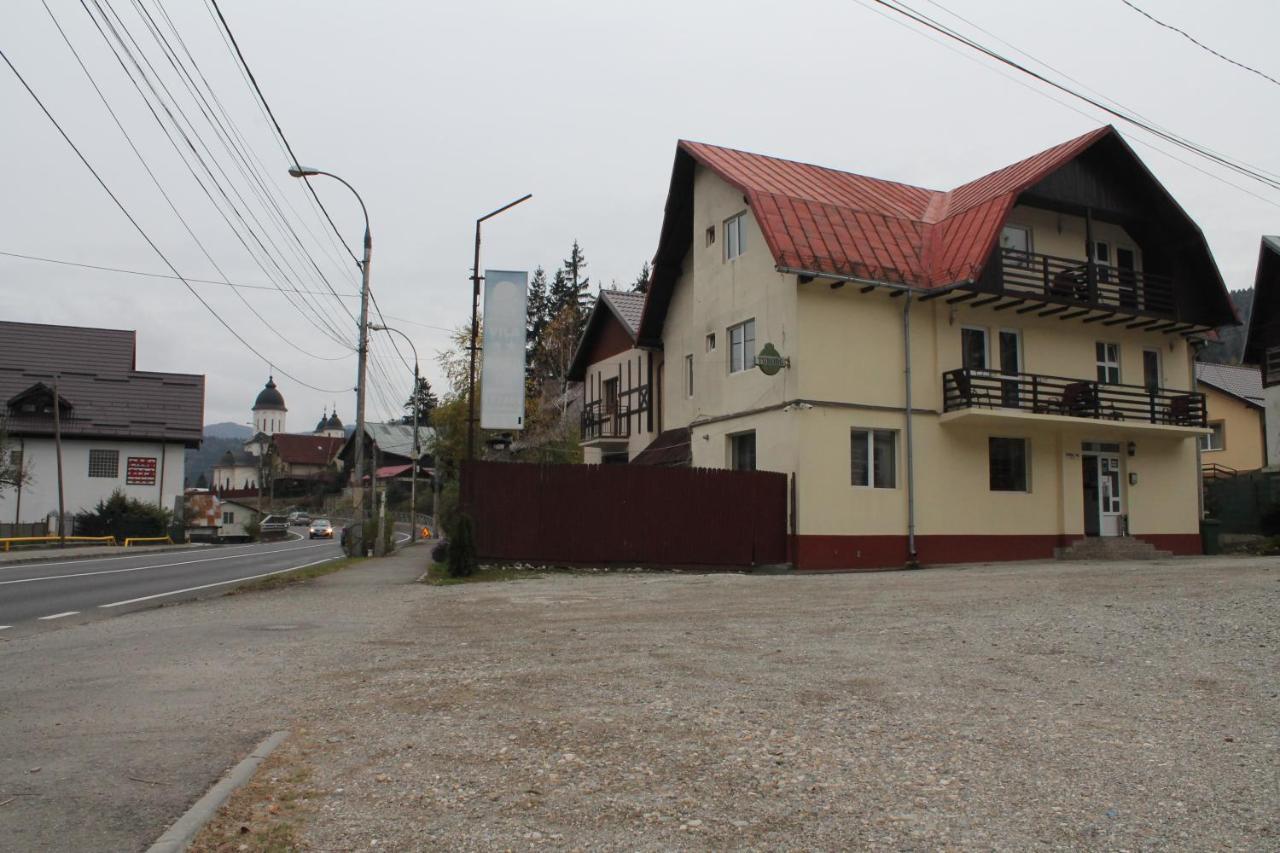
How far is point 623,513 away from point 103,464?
140 feet

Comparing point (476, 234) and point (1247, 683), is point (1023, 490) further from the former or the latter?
point (1247, 683)

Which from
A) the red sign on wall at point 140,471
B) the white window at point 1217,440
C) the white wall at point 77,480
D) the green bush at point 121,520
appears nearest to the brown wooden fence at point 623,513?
the white window at point 1217,440

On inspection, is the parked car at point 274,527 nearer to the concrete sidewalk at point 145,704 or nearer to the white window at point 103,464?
the white window at point 103,464

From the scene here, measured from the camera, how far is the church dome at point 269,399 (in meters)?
163

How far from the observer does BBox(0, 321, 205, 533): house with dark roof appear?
50.7 meters

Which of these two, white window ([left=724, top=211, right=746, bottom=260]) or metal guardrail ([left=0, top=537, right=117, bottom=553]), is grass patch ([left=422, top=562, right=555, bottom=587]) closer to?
white window ([left=724, top=211, right=746, bottom=260])

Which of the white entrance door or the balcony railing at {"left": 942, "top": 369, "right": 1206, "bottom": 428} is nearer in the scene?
the balcony railing at {"left": 942, "top": 369, "right": 1206, "bottom": 428}

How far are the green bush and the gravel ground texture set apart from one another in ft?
143

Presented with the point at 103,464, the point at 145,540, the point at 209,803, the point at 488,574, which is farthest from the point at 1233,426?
the point at 103,464

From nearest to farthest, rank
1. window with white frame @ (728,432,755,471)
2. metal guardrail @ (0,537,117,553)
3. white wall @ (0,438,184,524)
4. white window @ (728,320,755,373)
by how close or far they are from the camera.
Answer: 1. white window @ (728,320,755,373)
2. window with white frame @ (728,432,755,471)
3. metal guardrail @ (0,537,117,553)
4. white wall @ (0,438,184,524)

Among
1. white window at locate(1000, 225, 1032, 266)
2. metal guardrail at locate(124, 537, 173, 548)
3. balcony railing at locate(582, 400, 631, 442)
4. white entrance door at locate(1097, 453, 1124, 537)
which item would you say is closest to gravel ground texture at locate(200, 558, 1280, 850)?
white window at locate(1000, 225, 1032, 266)

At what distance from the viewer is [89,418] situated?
52469 mm

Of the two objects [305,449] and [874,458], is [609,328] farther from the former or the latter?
[305,449]

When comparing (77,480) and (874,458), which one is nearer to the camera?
(874,458)
